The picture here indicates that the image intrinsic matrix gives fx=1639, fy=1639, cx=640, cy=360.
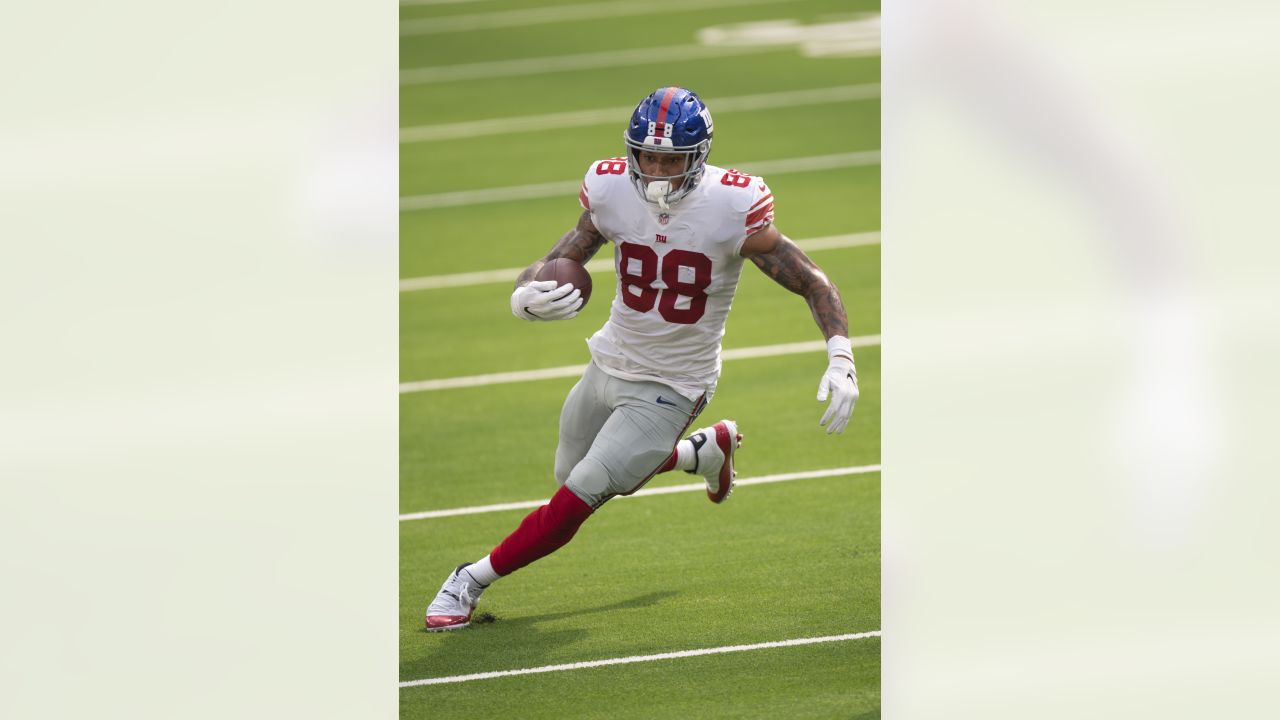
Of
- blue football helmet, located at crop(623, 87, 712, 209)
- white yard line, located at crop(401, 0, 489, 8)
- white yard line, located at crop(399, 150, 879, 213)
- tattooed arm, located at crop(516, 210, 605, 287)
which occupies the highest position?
white yard line, located at crop(401, 0, 489, 8)

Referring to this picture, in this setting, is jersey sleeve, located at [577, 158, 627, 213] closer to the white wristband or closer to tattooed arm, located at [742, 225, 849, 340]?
tattooed arm, located at [742, 225, 849, 340]

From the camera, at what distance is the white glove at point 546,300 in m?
4.48

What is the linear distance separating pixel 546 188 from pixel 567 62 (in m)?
3.12

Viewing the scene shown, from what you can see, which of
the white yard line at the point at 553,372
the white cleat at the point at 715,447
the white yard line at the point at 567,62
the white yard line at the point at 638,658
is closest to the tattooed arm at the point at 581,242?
the white cleat at the point at 715,447

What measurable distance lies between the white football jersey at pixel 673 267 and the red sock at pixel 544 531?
45 cm

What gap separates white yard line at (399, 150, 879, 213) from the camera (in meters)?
10.2

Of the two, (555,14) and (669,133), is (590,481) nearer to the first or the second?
(669,133)

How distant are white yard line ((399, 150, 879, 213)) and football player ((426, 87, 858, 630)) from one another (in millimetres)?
5305

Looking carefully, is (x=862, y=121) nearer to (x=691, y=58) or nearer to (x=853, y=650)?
(x=691, y=58)

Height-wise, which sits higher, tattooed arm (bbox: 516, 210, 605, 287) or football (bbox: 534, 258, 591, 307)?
tattooed arm (bbox: 516, 210, 605, 287)

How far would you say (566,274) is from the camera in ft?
15.4

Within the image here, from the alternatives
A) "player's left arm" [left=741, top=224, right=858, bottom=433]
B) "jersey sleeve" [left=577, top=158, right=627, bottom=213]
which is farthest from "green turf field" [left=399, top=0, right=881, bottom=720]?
"jersey sleeve" [left=577, top=158, right=627, bottom=213]

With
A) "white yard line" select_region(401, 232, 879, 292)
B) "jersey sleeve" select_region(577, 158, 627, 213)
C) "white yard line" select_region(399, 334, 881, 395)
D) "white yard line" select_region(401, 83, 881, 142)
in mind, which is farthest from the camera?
"white yard line" select_region(401, 83, 881, 142)
